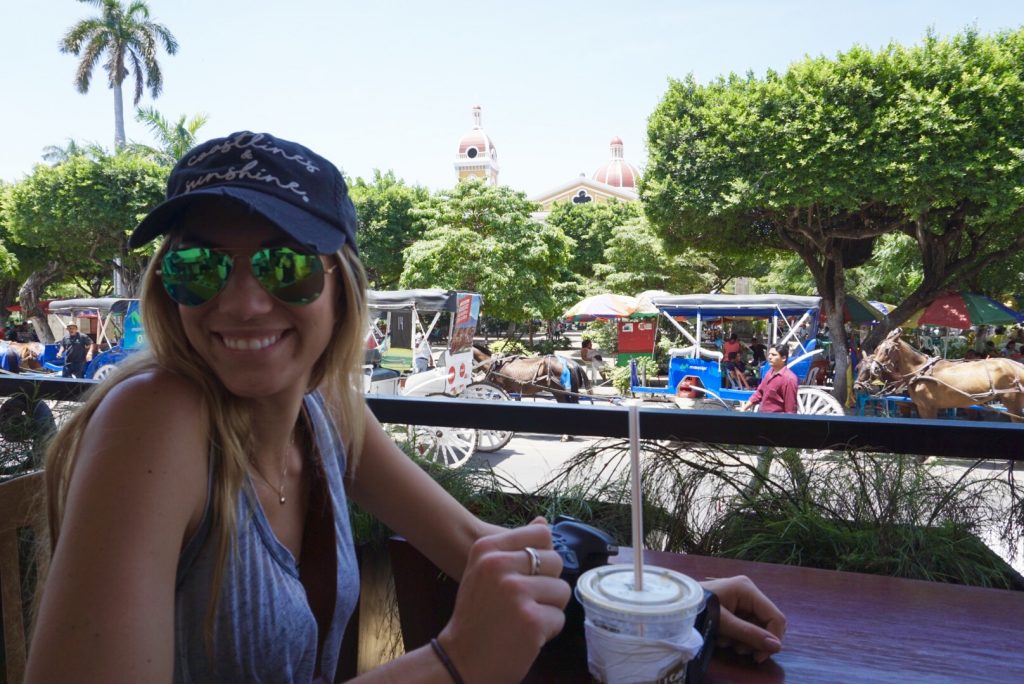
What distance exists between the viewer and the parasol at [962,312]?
18.0 m

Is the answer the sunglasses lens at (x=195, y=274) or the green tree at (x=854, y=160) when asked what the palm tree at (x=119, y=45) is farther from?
the sunglasses lens at (x=195, y=274)

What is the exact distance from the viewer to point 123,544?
2.84ft

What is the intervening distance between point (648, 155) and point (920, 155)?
695 cm

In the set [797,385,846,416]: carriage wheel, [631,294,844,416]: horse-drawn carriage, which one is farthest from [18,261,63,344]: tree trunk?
[797,385,846,416]: carriage wheel

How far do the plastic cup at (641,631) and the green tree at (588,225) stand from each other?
3571 cm

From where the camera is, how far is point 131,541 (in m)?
0.87

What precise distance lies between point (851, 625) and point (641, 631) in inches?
28.7

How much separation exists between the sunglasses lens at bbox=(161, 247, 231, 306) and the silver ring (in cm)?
63

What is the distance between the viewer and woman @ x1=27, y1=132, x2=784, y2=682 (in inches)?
34.1

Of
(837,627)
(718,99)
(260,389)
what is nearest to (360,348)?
(260,389)

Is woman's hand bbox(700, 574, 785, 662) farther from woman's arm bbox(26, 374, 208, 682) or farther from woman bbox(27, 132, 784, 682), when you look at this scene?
woman's arm bbox(26, 374, 208, 682)

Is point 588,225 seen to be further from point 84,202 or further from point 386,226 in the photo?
point 84,202

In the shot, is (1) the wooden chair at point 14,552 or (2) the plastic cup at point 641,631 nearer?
Answer: (2) the plastic cup at point 641,631

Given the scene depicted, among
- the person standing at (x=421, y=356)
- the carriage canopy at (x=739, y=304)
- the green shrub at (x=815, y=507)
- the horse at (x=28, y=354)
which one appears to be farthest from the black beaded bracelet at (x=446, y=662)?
the horse at (x=28, y=354)
